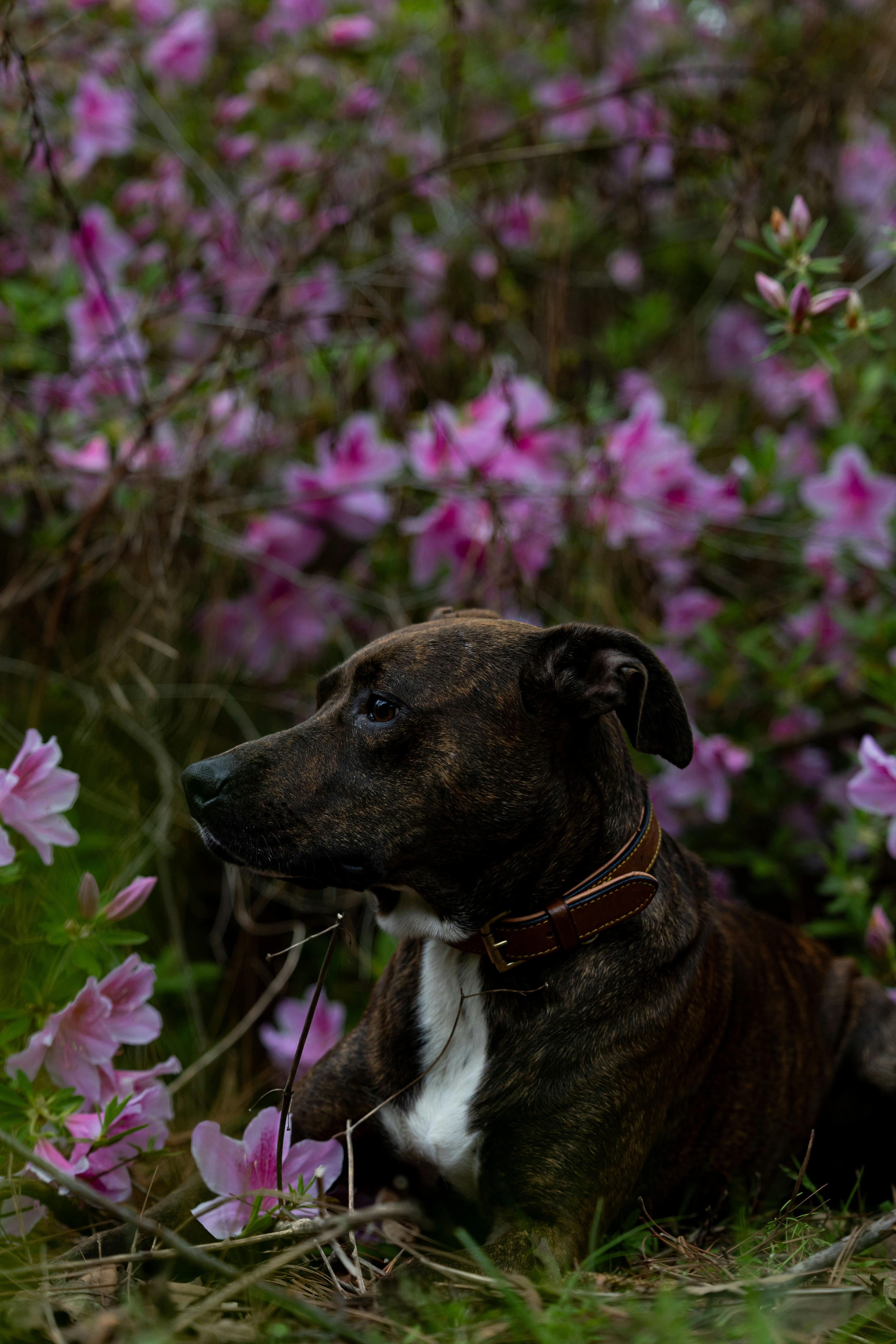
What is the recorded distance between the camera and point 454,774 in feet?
7.13

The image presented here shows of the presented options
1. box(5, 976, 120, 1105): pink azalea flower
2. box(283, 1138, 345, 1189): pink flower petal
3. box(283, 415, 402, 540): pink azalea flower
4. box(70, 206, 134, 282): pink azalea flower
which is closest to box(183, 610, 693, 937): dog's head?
box(5, 976, 120, 1105): pink azalea flower

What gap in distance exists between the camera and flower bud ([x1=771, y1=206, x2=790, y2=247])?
2.60 metres

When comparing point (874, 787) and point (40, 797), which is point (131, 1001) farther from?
point (874, 787)

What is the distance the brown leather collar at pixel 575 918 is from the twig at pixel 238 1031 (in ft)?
2.05

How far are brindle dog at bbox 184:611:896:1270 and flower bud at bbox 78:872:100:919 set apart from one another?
0.82ft

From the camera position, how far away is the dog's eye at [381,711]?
87.4 inches

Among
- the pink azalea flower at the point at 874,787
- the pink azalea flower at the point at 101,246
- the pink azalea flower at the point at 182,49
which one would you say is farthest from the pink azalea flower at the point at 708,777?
the pink azalea flower at the point at 182,49

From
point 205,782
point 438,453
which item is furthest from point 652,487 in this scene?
point 205,782

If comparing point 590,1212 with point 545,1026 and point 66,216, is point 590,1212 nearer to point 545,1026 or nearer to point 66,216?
point 545,1026

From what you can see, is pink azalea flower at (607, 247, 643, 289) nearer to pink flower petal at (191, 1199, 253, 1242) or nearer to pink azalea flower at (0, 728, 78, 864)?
pink azalea flower at (0, 728, 78, 864)

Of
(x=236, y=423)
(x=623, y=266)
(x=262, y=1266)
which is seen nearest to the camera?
(x=262, y=1266)

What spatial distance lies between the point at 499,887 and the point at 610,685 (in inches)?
17.2

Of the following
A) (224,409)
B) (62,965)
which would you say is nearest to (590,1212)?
(62,965)

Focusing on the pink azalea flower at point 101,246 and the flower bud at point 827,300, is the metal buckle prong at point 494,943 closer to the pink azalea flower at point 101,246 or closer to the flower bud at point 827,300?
the flower bud at point 827,300
